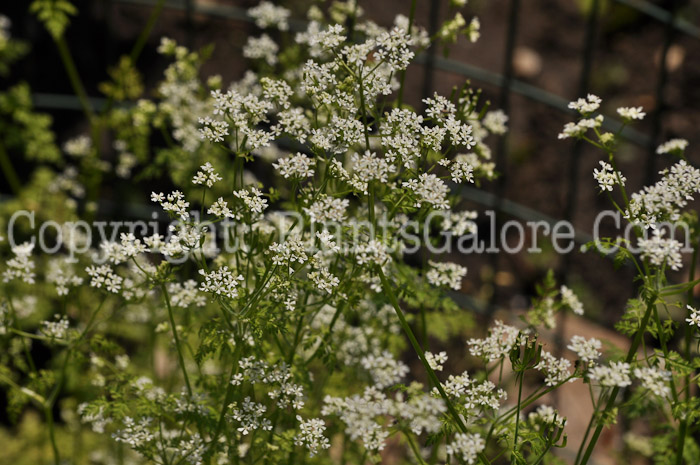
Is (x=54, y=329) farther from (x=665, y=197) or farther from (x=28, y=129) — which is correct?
Answer: (x=28, y=129)

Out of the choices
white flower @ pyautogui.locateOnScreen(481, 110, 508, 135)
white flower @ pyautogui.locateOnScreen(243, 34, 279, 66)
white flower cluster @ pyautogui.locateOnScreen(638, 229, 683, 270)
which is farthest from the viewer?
white flower @ pyautogui.locateOnScreen(243, 34, 279, 66)

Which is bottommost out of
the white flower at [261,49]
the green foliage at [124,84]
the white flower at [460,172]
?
the white flower at [460,172]

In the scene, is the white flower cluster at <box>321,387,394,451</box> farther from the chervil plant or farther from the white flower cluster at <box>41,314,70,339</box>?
the white flower cluster at <box>41,314,70,339</box>

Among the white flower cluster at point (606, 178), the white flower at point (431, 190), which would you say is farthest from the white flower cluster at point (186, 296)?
the white flower cluster at point (606, 178)

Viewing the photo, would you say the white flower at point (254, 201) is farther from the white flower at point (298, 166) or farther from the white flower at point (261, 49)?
the white flower at point (261, 49)

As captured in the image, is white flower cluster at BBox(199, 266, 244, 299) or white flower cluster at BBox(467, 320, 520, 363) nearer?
white flower cluster at BBox(199, 266, 244, 299)

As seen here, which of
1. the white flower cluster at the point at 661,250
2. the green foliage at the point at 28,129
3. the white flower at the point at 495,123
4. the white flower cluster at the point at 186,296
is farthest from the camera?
the green foliage at the point at 28,129

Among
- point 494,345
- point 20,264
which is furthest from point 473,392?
point 20,264

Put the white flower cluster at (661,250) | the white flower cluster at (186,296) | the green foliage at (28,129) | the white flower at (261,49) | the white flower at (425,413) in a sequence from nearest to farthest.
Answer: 1. the white flower at (425,413)
2. the white flower cluster at (661,250)
3. the white flower cluster at (186,296)
4. the white flower at (261,49)
5. the green foliage at (28,129)

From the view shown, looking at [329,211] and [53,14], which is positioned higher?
[53,14]

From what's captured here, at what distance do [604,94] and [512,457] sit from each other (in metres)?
4.78

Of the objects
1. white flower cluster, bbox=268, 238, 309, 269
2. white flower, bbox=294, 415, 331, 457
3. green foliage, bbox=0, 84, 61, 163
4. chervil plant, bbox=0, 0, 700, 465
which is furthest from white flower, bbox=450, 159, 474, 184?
green foliage, bbox=0, 84, 61, 163

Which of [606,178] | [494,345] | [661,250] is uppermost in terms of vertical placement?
[606,178]

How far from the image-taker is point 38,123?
3740 millimetres
